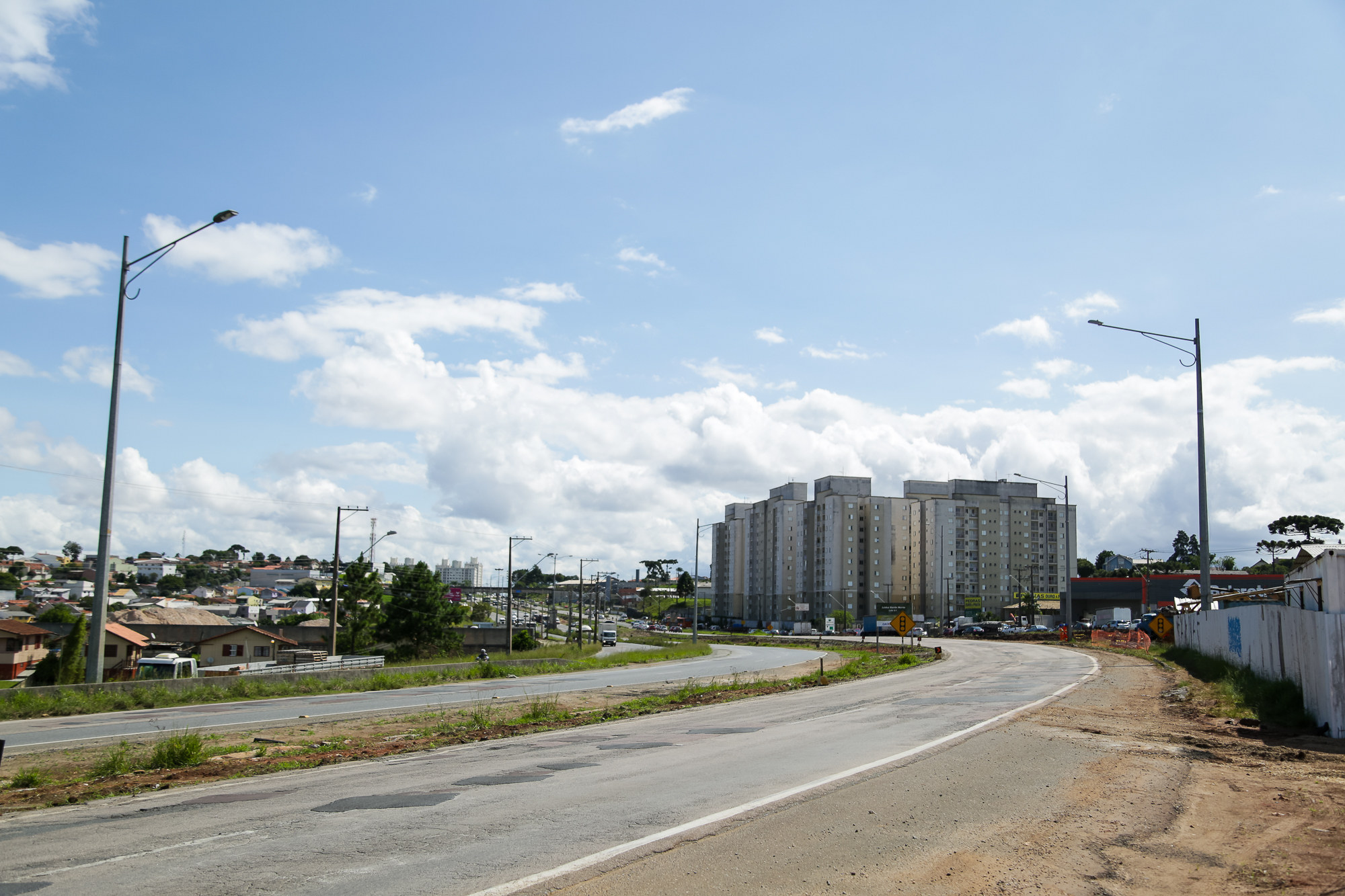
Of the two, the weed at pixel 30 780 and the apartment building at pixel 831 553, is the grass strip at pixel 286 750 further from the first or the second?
the apartment building at pixel 831 553

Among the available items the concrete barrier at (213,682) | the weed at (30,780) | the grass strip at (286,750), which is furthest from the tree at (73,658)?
the weed at (30,780)

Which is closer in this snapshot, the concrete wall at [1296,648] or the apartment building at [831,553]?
the concrete wall at [1296,648]

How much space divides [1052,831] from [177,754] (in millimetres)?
11102

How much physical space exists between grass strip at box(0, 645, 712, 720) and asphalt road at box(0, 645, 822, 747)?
64cm

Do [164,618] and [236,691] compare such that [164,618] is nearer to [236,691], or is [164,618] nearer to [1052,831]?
[236,691]

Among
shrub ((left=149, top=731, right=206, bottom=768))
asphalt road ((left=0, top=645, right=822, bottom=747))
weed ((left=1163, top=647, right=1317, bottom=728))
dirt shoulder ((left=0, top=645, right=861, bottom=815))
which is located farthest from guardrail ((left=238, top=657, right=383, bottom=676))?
weed ((left=1163, top=647, right=1317, bottom=728))

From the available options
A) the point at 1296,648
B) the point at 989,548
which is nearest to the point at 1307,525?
the point at 989,548

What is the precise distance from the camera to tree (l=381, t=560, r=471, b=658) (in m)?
81.5

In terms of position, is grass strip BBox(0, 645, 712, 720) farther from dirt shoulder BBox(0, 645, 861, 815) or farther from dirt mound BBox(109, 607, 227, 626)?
dirt mound BBox(109, 607, 227, 626)

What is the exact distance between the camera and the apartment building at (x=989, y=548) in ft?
465

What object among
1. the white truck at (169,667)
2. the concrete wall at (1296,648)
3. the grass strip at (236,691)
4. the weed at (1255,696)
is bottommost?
the white truck at (169,667)

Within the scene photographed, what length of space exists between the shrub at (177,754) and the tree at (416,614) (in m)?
70.9

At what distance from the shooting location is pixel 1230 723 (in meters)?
16.1

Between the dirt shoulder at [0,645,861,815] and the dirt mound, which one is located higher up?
the dirt shoulder at [0,645,861,815]
